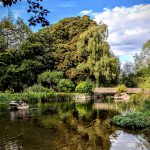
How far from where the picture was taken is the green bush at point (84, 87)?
58.7 metres

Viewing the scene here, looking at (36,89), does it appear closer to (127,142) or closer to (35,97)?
(35,97)

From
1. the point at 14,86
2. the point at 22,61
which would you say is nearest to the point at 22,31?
the point at 22,61

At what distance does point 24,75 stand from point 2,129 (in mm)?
35374

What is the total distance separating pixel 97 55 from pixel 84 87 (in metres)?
5.99

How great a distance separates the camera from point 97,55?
196 ft

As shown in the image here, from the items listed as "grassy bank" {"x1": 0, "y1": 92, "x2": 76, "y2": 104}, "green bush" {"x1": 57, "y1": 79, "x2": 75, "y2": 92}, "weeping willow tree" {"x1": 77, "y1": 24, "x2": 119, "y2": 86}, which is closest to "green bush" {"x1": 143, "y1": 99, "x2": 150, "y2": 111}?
"grassy bank" {"x1": 0, "y1": 92, "x2": 76, "y2": 104}

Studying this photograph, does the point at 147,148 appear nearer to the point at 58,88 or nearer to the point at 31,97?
the point at 31,97

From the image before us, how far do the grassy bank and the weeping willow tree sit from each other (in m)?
5.91

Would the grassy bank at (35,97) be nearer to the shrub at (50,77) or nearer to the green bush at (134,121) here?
the shrub at (50,77)

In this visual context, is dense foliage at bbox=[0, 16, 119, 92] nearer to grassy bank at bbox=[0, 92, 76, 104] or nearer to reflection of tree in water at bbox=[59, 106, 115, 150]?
grassy bank at bbox=[0, 92, 76, 104]

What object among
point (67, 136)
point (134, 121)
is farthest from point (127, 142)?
point (134, 121)

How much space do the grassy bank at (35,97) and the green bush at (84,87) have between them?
88.3 inches

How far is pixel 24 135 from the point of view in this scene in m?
21.4

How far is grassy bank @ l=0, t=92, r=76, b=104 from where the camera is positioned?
48.7m
